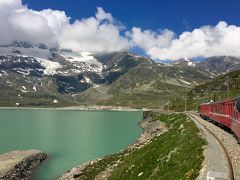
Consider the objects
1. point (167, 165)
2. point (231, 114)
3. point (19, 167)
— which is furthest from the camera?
point (19, 167)

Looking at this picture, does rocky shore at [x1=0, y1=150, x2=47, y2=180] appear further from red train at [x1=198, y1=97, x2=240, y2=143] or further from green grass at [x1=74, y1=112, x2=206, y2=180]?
red train at [x1=198, y1=97, x2=240, y2=143]

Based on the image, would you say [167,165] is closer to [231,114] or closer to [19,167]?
[231,114]

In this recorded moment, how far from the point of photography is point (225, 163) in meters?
27.8

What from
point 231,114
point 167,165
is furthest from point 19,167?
point 231,114

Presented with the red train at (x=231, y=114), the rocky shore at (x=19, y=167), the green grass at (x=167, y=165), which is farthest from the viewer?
the rocky shore at (x=19, y=167)

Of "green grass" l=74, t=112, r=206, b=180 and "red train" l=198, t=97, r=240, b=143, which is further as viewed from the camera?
"red train" l=198, t=97, r=240, b=143

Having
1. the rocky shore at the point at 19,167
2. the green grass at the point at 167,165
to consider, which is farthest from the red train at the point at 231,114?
the rocky shore at the point at 19,167

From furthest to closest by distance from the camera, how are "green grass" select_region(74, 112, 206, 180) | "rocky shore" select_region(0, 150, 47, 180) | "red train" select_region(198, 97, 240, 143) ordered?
"rocky shore" select_region(0, 150, 47, 180) → "red train" select_region(198, 97, 240, 143) → "green grass" select_region(74, 112, 206, 180)

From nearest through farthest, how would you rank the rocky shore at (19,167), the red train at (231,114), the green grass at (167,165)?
1. the green grass at (167,165)
2. the red train at (231,114)
3. the rocky shore at (19,167)

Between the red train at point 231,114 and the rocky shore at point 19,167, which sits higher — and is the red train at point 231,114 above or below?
above

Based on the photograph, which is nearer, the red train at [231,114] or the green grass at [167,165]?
the green grass at [167,165]

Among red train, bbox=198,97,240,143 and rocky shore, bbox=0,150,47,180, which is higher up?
red train, bbox=198,97,240,143

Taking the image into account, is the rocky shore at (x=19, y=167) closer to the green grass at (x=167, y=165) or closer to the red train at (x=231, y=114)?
the green grass at (x=167, y=165)

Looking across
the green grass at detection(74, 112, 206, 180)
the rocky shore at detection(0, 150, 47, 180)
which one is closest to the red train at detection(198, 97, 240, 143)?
the green grass at detection(74, 112, 206, 180)
